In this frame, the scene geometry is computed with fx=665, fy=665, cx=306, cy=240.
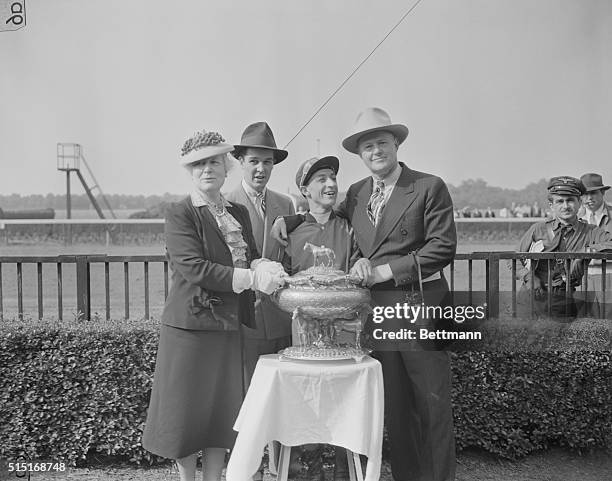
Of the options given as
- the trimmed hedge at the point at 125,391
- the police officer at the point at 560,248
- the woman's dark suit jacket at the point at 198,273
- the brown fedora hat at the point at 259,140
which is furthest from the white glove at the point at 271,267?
the police officer at the point at 560,248

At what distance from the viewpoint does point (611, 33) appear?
11.5 feet

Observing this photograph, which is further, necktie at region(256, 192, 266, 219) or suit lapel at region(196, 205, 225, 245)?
necktie at region(256, 192, 266, 219)

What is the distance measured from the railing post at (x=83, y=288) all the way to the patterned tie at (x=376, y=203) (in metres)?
1.69

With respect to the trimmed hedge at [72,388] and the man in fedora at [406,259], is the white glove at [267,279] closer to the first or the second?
the man in fedora at [406,259]

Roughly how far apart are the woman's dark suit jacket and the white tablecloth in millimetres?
339

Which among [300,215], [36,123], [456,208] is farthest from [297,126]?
[36,123]

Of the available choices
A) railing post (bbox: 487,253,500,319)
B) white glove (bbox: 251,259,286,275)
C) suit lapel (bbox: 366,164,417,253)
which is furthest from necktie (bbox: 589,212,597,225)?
white glove (bbox: 251,259,286,275)

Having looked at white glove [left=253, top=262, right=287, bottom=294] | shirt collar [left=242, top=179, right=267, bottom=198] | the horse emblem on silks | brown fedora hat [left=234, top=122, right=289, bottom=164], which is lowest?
white glove [left=253, top=262, right=287, bottom=294]

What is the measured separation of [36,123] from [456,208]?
2263 millimetres

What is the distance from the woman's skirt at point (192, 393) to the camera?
2695mm

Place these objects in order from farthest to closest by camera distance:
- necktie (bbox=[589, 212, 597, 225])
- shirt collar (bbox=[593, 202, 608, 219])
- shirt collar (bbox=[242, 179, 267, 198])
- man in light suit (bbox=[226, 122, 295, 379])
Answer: necktie (bbox=[589, 212, 597, 225]) < shirt collar (bbox=[593, 202, 608, 219]) < shirt collar (bbox=[242, 179, 267, 198]) < man in light suit (bbox=[226, 122, 295, 379])

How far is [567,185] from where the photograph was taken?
349 cm

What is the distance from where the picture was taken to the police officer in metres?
3.63

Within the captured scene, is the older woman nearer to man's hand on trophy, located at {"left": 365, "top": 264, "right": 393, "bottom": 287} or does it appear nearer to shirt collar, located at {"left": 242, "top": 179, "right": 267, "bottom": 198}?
shirt collar, located at {"left": 242, "top": 179, "right": 267, "bottom": 198}
